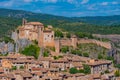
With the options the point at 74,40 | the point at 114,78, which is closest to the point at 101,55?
the point at 74,40

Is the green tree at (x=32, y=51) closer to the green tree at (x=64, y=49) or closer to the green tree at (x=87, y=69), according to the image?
the green tree at (x=64, y=49)

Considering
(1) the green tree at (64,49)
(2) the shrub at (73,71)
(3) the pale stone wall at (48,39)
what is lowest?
(2) the shrub at (73,71)

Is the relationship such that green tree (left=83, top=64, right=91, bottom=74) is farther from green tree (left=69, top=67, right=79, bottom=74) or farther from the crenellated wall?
the crenellated wall

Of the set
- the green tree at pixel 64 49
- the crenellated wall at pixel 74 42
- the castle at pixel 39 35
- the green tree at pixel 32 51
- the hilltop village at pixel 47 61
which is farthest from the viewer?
the green tree at pixel 64 49

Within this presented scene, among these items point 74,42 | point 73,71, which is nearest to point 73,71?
point 73,71

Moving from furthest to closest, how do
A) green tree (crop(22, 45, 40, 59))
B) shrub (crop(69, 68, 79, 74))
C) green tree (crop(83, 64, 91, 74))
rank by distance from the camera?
green tree (crop(22, 45, 40, 59)) → green tree (crop(83, 64, 91, 74)) → shrub (crop(69, 68, 79, 74))

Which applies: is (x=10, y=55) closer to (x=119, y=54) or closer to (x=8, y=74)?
(x=8, y=74)

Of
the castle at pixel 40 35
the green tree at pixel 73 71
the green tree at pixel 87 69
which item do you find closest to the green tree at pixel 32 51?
the castle at pixel 40 35

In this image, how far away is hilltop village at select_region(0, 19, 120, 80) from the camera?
4809 cm

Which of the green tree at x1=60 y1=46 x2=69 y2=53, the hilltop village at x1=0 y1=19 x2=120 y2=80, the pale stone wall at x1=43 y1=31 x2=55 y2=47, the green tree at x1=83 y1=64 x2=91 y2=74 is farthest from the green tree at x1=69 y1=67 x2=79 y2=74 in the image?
the green tree at x1=60 y1=46 x2=69 y2=53

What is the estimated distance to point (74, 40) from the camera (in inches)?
2324

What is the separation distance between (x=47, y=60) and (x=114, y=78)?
6827mm

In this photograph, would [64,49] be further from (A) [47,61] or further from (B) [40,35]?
(A) [47,61]

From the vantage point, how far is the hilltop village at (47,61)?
48.1 metres
